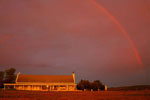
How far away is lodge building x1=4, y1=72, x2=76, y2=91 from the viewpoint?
45.3m

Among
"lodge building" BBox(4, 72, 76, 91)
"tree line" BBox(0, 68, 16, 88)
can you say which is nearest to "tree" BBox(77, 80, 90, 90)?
"lodge building" BBox(4, 72, 76, 91)

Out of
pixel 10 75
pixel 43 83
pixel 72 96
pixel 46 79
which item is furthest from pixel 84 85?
pixel 72 96

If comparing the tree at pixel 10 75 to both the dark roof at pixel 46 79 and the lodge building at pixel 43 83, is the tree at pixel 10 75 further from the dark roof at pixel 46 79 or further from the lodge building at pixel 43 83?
the dark roof at pixel 46 79

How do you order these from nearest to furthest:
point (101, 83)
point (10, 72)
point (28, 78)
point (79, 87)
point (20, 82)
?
point (20, 82) < point (28, 78) < point (79, 87) < point (101, 83) < point (10, 72)

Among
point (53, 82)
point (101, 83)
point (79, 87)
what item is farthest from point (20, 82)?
point (101, 83)

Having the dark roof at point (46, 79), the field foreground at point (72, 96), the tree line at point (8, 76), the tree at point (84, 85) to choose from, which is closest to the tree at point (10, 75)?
the tree line at point (8, 76)

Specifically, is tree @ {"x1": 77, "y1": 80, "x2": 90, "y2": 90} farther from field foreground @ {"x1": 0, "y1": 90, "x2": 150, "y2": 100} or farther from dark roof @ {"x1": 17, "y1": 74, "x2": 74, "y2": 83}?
field foreground @ {"x1": 0, "y1": 90, "x2": 150, "y2": 100}

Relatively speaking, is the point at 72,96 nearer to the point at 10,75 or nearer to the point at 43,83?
the point at 43,83

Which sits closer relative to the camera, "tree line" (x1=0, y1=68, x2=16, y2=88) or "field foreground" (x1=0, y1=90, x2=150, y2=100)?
"field foreground" (x1=0, y1=90, x2=150, y2=100)

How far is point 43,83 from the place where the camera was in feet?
149

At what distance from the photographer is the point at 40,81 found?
157ft

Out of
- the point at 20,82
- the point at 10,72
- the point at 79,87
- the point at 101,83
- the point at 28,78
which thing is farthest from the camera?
the point at 10,72

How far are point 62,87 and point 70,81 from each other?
307 cm

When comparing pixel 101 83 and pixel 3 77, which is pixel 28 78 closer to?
pixel 3 77
